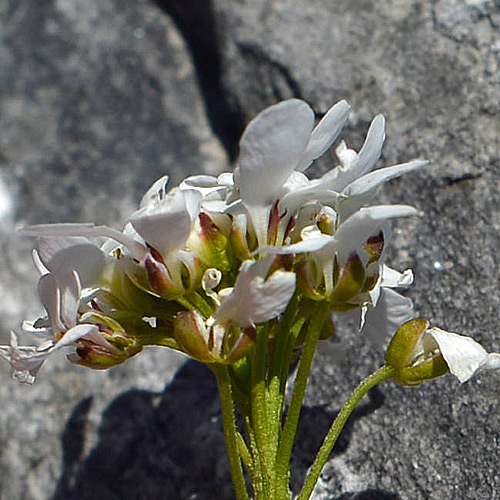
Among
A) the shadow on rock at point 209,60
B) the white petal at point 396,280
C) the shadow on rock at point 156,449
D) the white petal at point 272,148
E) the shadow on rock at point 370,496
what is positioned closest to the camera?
the white petal at point 272,148

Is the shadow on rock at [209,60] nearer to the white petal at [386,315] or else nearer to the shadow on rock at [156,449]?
the shadow on rock at [156,449]

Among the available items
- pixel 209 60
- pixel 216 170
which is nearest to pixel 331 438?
pixel 216 170

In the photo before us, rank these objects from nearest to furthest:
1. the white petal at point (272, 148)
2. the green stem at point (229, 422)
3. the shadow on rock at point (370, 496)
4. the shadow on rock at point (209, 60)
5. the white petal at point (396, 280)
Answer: the white petal at point (272, 148) → the green stem at point (229, 422) → the white petal at point (396, 280) → the shadow on rock at point (370, 496) → the shadow on rock at point (209, 60)

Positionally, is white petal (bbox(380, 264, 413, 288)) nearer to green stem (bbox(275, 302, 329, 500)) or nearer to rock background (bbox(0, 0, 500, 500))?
green stem (bbox(275, 302, 329, 500))

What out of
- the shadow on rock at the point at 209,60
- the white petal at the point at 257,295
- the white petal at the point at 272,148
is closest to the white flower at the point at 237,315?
the white petal at the point at 257,295

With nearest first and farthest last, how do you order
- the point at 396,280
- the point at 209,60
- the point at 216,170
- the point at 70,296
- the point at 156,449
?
1. the point at 70,296
2. the point at 396,280
3. the point at 156,449
4. the point at 216,170
5. the point at 209,60

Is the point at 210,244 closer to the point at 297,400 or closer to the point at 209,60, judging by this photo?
the point at 297,400

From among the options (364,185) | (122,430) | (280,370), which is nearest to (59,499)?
(122,430)
